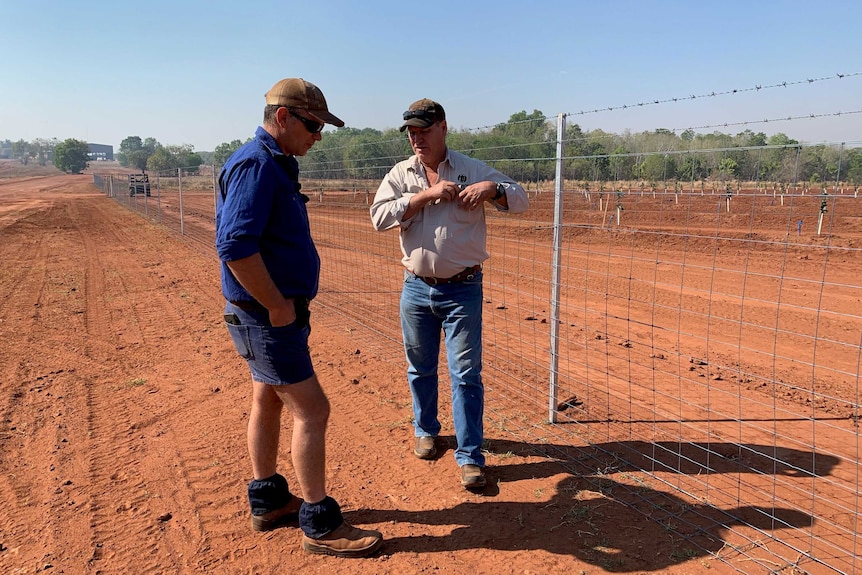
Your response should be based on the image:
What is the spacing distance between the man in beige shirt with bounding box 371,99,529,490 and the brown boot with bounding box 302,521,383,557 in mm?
747

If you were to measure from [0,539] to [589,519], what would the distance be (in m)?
3.04

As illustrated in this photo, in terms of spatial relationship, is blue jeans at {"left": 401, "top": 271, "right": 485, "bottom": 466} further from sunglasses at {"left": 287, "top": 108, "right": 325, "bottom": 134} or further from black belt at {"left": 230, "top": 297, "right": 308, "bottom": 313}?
sunglasses at {"left": 287, "top": 108, "right": 325, "bottom": 134}

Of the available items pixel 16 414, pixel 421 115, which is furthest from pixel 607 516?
pixel 16 414

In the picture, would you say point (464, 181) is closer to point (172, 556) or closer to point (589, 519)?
point (589, 519)

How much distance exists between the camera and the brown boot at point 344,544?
2711 millimetres

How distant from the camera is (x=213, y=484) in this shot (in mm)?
3379

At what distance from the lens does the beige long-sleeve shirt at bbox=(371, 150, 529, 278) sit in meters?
3.15

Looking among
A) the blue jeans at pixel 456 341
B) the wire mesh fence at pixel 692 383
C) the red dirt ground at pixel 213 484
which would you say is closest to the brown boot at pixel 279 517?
the red dirt ground at pixel 213 484

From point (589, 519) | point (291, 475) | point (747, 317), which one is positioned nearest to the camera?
point (589, 519)

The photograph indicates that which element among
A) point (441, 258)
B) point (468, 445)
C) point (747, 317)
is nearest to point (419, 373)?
point (468, 445)

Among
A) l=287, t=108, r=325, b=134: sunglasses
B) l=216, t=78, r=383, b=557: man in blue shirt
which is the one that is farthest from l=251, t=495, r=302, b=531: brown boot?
l=287, t=108, r=325, b=134: sunglasses

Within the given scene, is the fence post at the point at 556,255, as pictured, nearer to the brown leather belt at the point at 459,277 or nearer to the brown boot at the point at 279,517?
the brown leather belt at the point at 459,277

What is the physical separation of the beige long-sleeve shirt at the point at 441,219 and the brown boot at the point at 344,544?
1.41m

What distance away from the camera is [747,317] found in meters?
7.88
